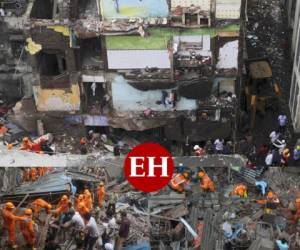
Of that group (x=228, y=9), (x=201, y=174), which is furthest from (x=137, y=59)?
(x=201, y=174)

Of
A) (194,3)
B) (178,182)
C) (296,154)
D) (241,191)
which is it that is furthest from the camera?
(296,154)

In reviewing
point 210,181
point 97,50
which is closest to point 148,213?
point 210,181

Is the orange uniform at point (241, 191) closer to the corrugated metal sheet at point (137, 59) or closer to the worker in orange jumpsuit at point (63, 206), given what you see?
the worker in orange jumpsuit at point (63, 206)

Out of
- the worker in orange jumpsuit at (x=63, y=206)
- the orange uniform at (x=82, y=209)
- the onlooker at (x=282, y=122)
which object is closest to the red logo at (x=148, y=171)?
the orange uniform at (x=82, y=209)

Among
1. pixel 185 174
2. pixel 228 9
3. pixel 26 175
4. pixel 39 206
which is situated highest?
pixel 228 9

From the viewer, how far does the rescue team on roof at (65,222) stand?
23906 millimetres

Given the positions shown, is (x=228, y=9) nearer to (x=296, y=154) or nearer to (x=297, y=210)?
(x=296, y=154)

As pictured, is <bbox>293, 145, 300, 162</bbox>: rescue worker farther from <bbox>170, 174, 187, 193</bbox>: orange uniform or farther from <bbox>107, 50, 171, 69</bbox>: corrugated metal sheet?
<bbox>107, 50, 171, 69</bbox>: corrugated metal sheet

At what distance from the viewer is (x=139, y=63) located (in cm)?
3491

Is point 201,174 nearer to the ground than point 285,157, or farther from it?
farther from it

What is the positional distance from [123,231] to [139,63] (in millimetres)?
12527

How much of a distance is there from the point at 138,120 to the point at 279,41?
14605 millimetres

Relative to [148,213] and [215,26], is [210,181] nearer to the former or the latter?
[148,213]

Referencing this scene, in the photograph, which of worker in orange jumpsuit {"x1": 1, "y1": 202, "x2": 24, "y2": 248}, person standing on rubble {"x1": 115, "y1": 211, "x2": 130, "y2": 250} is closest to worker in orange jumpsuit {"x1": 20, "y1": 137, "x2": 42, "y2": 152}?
worker in orange jumpsuit {"x1": 1, "y1": 202, "x2": 24, "y2": 248}
